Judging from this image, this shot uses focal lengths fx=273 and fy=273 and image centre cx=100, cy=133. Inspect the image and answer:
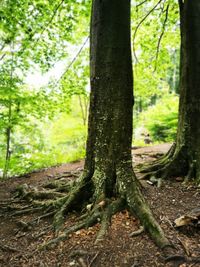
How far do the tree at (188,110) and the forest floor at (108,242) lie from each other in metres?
0.97

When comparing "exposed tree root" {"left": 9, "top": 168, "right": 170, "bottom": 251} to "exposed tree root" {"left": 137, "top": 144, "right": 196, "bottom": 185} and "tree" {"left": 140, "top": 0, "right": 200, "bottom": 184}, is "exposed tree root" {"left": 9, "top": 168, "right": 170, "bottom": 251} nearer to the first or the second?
"exposed tree root" {"left": 137, "top": 144, "right": 196, "bottom": 185}

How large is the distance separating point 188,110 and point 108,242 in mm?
3363

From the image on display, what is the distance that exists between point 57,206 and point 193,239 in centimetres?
214

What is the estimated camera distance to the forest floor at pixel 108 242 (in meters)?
3.08

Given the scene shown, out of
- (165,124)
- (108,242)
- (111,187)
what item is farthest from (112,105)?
(165,124)

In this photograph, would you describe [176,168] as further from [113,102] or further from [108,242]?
[108,242]

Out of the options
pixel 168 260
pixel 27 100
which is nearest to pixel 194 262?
pixel 168 260

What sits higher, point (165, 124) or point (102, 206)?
point (165, 124)

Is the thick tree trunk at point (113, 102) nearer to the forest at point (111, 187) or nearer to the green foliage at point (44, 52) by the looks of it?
the forest at point (111, 187)

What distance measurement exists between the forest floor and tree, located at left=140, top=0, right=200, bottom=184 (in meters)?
0.97

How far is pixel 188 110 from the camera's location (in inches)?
221

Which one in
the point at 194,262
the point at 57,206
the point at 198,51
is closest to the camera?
the point at 194,262

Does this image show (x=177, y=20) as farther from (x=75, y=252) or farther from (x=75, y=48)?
(x=75, y=252)

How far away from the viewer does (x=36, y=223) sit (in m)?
4.22
